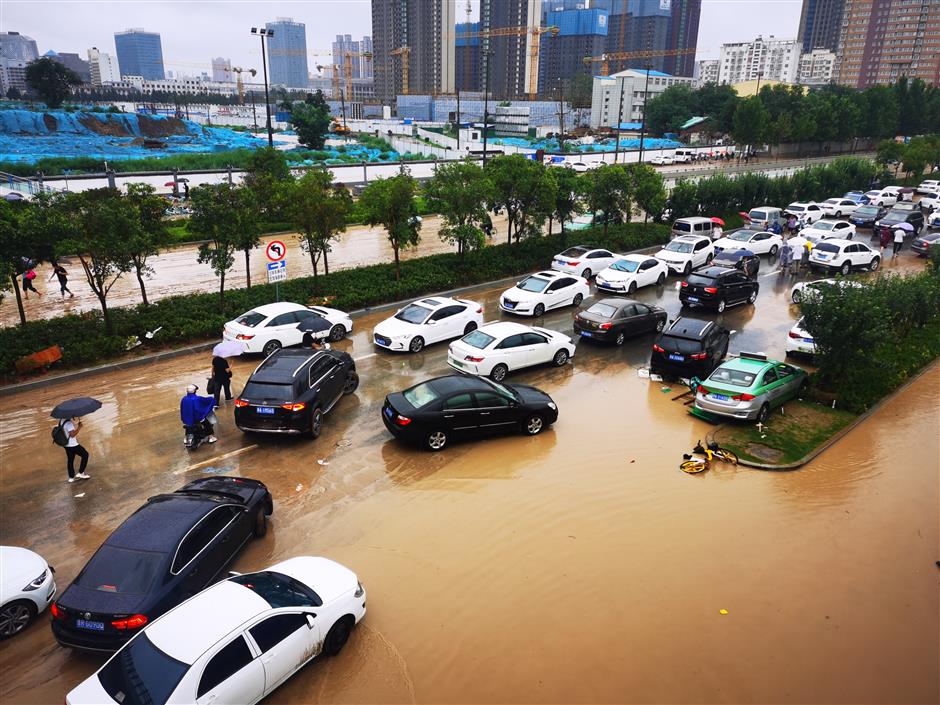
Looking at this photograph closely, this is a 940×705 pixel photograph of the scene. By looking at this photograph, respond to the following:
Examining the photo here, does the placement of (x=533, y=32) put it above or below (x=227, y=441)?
above

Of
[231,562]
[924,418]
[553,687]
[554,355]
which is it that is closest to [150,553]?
[231,562]

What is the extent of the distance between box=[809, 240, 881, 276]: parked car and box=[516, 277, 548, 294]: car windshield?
47.2 ft

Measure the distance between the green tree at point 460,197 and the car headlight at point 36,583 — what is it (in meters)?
18.0

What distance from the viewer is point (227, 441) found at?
42.4 feet

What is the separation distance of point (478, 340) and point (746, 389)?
242 inches

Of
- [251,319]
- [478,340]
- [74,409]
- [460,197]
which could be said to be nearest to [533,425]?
[478,340]

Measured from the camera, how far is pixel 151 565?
7695mm

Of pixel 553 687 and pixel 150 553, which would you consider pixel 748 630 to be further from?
pixel 150 553

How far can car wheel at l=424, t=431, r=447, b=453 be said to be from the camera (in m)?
12.5

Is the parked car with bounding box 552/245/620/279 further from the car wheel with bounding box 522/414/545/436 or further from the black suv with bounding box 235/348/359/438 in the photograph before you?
the black suv with bounding box 235/348/359/438

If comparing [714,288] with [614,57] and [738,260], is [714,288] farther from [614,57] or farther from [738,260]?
[614,57]

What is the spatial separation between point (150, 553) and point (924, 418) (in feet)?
53.3

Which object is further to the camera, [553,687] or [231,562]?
[231,562]

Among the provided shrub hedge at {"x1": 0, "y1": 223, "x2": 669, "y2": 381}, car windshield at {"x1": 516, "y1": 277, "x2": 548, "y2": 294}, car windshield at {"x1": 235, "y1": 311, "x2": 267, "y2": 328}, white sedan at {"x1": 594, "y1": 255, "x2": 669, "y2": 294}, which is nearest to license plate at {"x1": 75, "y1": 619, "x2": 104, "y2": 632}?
shrub hedge at {"x1": 0, "y1": 223, "x2": 669, "y2": 381}
